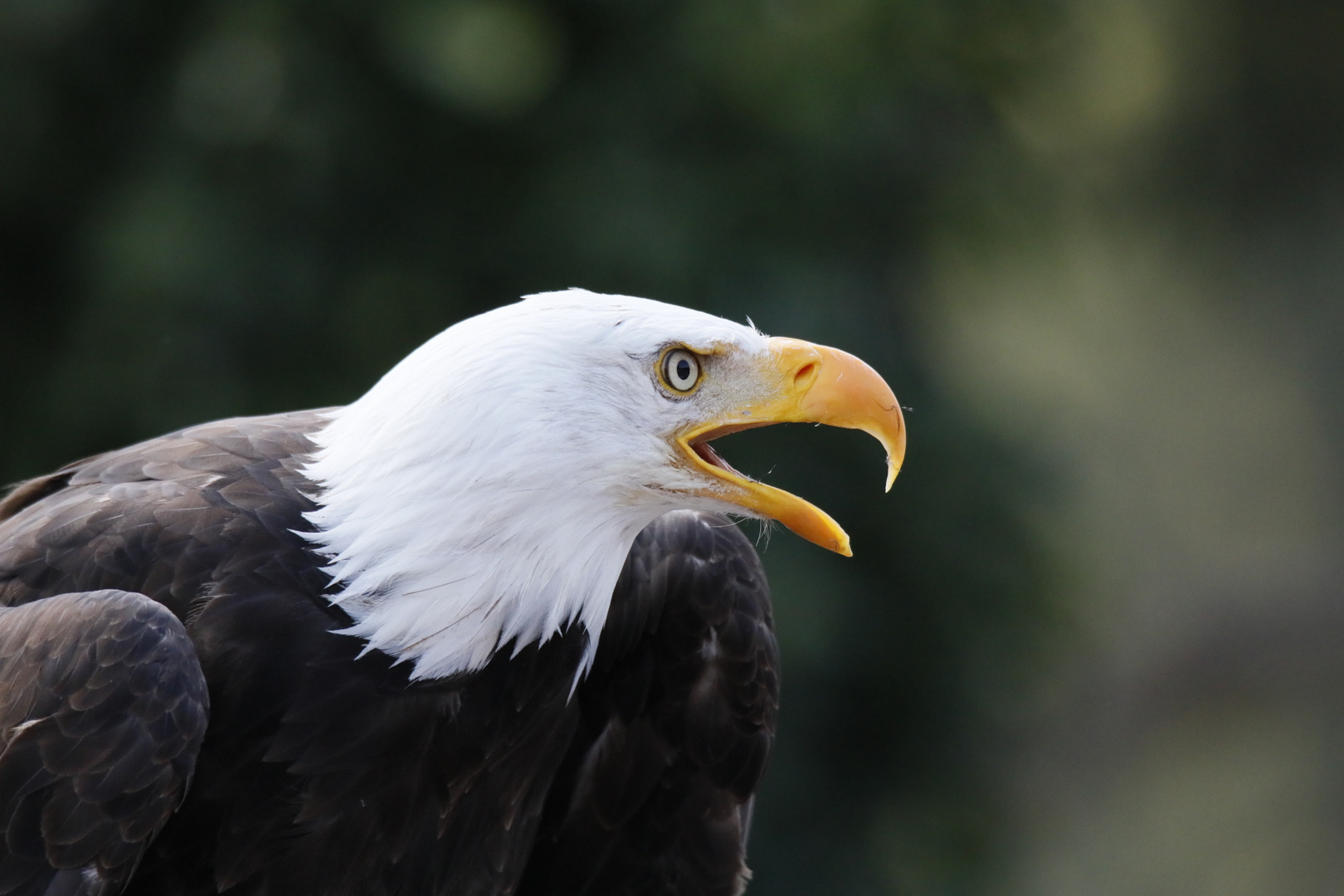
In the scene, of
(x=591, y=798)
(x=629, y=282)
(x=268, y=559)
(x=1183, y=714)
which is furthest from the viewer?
(x=1183, y=714)

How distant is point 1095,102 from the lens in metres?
7.61

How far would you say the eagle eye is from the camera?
111 inches

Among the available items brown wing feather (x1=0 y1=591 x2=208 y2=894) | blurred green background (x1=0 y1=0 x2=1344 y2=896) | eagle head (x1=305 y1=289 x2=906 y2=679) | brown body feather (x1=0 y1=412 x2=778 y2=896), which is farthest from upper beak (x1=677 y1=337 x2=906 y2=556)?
blurred green background (x1=0 y1=0 x2=1344 y2=896)

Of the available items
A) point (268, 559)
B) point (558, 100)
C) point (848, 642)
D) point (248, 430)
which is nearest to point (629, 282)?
point (558, 100)

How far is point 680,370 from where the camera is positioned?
2.85m

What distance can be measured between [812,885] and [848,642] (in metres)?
1.02

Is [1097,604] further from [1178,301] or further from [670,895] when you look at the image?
[670,895]

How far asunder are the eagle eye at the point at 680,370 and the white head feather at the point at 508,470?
0.08 feet

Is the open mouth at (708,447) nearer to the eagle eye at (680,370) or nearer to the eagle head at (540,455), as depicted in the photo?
the eagle head at (540,455)

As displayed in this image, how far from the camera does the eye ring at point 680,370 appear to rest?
111 inches

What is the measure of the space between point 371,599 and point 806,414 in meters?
0.95

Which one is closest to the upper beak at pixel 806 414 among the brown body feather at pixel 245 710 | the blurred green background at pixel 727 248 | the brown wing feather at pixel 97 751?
the brown body feather at pixel 245 710

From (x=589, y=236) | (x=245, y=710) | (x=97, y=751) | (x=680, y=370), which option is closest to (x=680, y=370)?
(x=680, y=370)

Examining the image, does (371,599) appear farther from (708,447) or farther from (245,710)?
(708,447)
